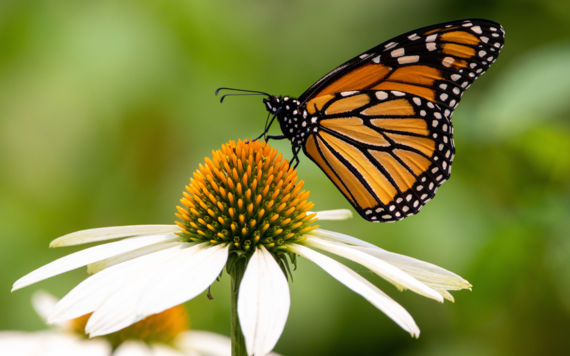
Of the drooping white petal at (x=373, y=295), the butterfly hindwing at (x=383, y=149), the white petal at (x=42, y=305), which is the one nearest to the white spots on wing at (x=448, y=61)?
the butterfly hindwing at (x=383, y=149)

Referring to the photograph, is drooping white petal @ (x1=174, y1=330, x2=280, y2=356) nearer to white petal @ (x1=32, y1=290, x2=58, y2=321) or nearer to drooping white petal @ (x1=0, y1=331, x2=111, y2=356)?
drooping white petal @ (x1=0, y1=331, x2=111, y2=356)

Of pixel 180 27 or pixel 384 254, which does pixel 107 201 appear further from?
pixel 384 254

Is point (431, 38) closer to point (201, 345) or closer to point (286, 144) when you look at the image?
A: point (286, 144)

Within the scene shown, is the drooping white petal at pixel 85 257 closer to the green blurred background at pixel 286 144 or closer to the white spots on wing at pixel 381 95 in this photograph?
the green blurred background at pixel 286 144

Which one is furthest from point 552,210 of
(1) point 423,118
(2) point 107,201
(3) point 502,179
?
(2) point 107,201

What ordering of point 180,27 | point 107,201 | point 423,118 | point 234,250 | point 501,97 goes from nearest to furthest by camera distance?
point 234,250 < point 423,118 < point 501,97 < point 107,201 < point 180,27

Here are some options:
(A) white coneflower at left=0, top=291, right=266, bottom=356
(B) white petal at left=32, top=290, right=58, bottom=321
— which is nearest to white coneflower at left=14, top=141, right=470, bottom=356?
(A) white coneflower at left=0, top=291, right=266, bottom=356

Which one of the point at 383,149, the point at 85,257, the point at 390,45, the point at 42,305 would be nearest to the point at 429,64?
the point at 390,45
